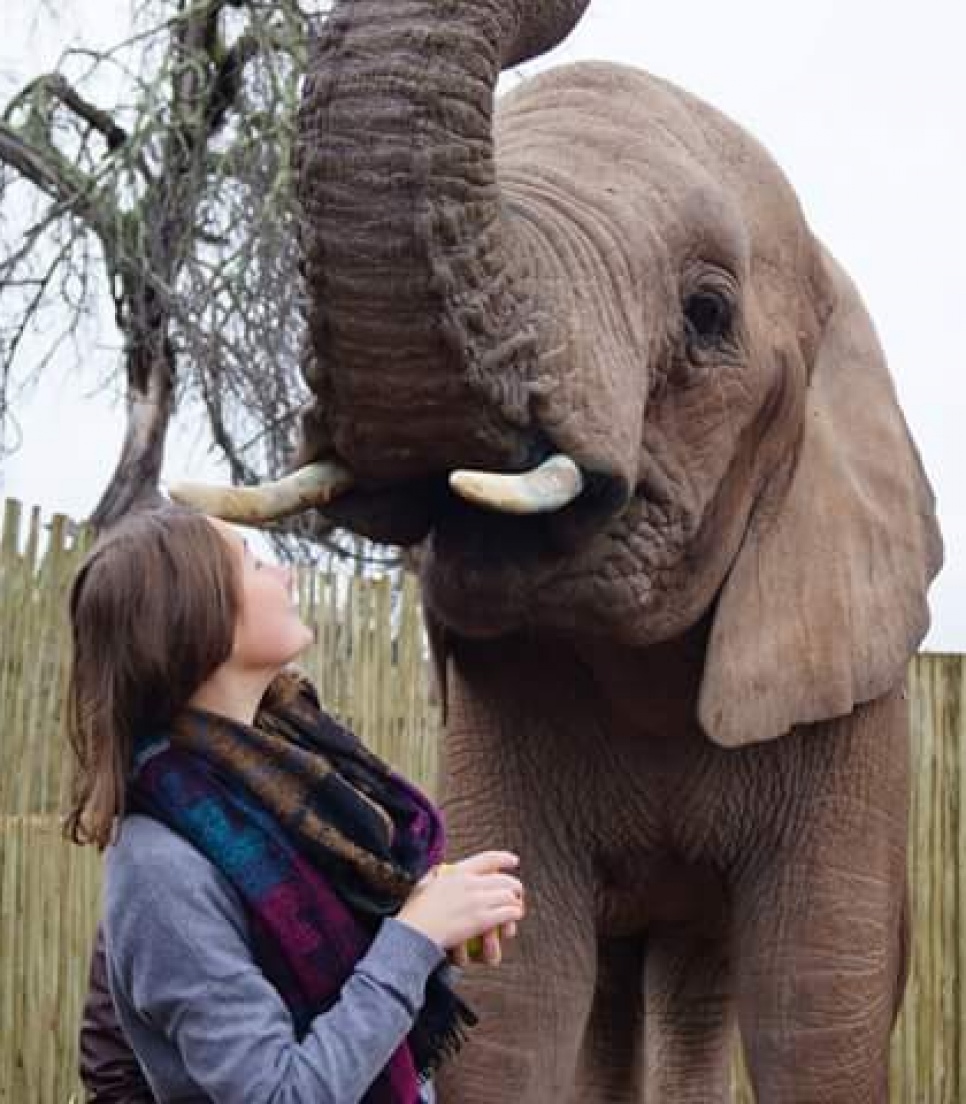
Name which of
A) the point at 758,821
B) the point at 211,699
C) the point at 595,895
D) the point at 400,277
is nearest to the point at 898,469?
the point at 758,821

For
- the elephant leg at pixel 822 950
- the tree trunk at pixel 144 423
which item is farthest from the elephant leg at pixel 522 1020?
the tree trunk at pixel 144 423

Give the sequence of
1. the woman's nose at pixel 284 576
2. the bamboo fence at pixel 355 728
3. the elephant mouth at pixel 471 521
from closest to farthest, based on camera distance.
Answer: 1. the woman's nose at pixel 284 576
2. the elephant mouth at pixel 471 521
3. the bamboo fence at pixel 355 728

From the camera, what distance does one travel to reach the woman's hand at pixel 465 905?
2.12 m

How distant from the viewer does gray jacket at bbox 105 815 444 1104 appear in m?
1.97

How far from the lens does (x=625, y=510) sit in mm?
2682

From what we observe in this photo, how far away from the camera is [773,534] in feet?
9.98

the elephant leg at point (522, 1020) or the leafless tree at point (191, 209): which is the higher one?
the leafless tree at point (191, 209)

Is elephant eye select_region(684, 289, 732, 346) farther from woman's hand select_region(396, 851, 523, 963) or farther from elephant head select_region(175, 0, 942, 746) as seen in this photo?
woman's hand select_region(396, 851, 523, 963)

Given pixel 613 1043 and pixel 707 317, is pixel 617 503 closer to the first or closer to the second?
pixel 707 317

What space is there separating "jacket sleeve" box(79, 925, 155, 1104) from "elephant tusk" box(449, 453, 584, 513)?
625 millimetres

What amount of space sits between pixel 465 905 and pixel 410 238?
70cm

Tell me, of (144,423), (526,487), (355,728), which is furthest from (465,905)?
(144,423)

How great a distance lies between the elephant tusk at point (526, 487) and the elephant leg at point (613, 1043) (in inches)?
70.7

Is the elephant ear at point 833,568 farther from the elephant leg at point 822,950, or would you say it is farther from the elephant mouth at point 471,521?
the elephant mouth at point 471,521
